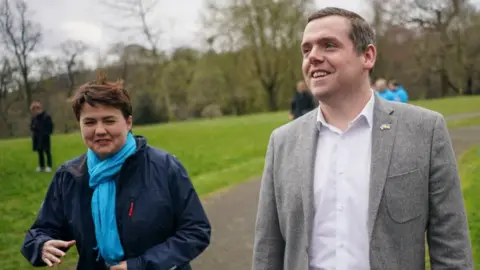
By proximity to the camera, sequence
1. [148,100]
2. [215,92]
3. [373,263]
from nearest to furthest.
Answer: [373,263]
[148,100]
[215,92]

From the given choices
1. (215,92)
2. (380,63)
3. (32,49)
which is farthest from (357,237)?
(380,63)

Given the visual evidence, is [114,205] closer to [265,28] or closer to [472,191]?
[472,191]

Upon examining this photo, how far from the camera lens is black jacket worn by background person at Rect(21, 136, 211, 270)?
2.40 m

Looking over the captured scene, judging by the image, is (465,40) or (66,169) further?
(465,40)

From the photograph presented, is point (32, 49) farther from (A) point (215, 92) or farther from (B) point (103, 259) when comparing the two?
(B) point (103, 259)

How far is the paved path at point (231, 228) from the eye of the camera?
527 centimetres

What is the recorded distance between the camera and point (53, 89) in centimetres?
2970

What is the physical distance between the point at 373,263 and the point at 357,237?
0.11 metres

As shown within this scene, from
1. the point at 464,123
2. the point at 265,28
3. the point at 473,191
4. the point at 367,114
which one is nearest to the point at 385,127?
the point at 367,114

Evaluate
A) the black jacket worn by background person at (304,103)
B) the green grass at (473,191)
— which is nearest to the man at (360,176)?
the green grass at (473,191)

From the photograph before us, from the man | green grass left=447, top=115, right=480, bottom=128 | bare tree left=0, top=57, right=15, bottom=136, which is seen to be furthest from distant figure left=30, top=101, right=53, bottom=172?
bare tree left=0, top=57, right=15, bottom=136

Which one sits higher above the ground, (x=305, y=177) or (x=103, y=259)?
(x=305, y=177)

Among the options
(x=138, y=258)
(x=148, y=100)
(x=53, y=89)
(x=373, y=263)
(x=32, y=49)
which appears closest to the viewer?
(x=373, y=263)

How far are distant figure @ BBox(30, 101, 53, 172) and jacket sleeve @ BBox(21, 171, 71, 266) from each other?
10093 millimetres
